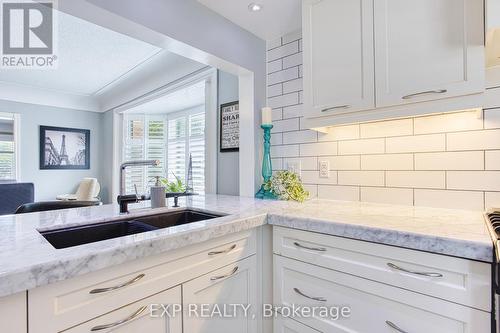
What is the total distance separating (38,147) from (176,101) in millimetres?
2781

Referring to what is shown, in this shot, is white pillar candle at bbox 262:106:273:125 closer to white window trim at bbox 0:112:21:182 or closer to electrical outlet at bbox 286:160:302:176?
Answer: electrical outlet at bbox 286:160:302:176

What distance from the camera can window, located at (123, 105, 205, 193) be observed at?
4.17m

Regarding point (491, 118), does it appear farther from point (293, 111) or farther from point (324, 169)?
point (293, 111)

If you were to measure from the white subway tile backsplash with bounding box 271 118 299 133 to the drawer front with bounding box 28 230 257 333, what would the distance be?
1.07m

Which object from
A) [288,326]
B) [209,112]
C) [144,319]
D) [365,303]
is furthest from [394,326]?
[209,112]

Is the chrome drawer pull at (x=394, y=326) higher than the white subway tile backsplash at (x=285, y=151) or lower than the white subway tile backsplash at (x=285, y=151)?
lower

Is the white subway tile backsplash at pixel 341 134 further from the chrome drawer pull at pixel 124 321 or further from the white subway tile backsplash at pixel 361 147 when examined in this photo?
the chrome drawer pull at pixel 124 321

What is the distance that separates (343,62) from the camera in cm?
134

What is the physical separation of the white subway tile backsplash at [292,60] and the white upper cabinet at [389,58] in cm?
35

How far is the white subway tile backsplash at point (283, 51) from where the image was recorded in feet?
6.13

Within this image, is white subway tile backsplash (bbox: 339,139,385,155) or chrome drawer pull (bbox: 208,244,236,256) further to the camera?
white subway tile backsplash (bbox: 339,139,385,155)

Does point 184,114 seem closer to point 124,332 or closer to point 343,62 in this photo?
point 343,62

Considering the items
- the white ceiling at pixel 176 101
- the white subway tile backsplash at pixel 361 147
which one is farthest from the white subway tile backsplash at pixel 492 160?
the white ceiling at pixel 176 101

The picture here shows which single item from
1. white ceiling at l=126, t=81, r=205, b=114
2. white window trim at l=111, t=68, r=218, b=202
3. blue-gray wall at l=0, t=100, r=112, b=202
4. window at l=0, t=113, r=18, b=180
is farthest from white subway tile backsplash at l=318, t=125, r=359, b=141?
window at l=0, t=113, r=18, b=180
